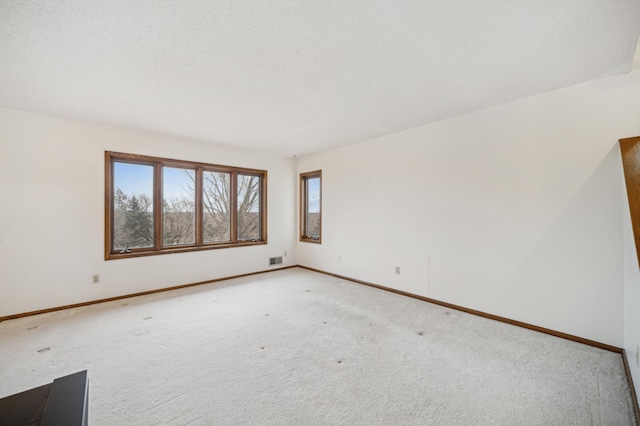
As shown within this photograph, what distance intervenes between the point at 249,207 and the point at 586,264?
4.91m

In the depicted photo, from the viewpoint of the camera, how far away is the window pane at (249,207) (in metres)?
5.08

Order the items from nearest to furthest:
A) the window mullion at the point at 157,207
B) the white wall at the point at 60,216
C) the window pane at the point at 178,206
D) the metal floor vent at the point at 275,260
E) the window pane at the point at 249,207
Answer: the white wall at the point at 60,216 → the window mullion at the point at 157,207 → the window pane at the point at 178,206 → the window pane at the point at 249,207 → the metal floor vent at the point at 275,260

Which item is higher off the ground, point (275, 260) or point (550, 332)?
point (275, 260)

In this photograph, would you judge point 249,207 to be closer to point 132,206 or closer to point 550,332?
point 132,206

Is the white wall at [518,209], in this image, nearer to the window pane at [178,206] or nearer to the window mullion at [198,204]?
the window mullion at [198,204]

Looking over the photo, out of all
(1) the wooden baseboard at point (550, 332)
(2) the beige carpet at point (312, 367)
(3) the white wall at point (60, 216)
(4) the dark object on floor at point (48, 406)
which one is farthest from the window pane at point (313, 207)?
(4) the dark object on floor at point (48, 406)

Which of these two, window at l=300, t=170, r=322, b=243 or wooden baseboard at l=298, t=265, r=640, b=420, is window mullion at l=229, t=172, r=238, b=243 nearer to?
window at l=300, t=170, r=322, b=243

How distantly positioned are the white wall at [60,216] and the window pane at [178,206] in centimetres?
30

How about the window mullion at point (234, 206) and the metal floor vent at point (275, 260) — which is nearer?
the window mullion at point (234, 206)

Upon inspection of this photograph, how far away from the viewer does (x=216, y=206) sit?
4.79 meters

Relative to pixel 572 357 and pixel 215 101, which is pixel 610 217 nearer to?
pixel 572 357

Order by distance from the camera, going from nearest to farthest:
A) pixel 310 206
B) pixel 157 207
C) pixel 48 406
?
1. pixel 48 406
2. pixel 157 207
3. pixel 310 206

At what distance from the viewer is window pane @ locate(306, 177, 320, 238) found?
548cm

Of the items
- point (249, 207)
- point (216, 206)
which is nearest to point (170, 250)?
point (216, 206)
